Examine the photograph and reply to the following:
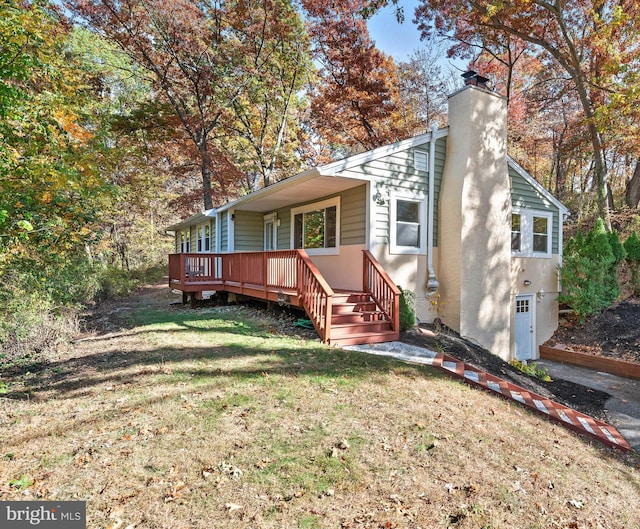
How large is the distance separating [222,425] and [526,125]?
20.4m

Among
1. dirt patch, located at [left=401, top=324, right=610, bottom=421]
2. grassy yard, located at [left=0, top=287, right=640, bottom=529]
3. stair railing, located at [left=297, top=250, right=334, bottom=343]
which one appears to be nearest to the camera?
grassy yard, located at [left=0, top=287, right=640, bottom=529]

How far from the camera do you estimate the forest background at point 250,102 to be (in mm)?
6363

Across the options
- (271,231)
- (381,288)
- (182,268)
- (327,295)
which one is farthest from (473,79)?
(182,268)

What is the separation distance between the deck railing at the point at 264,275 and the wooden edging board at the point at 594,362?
281 inches

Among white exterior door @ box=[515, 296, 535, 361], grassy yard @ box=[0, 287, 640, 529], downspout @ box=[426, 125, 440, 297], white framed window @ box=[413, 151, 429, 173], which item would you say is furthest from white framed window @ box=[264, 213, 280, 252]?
white exterior door @ box=[515, 296, 535, 361]

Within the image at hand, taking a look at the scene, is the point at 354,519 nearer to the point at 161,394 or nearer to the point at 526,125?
the point at 161,394

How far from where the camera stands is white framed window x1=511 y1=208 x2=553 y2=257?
398 inches

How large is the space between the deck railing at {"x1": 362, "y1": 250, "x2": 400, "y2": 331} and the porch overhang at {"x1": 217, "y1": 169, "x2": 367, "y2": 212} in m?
1.78

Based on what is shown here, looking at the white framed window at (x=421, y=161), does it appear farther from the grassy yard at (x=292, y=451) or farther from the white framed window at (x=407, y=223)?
the grassy yard at (x=292, y=451)

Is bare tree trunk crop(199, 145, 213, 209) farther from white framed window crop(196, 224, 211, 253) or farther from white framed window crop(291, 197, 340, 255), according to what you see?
white framed window crop(291, 197, 340, 255)

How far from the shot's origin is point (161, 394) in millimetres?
3914

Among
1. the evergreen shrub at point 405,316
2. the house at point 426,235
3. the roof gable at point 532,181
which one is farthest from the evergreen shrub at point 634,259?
the evergreen shrub at point 405,316

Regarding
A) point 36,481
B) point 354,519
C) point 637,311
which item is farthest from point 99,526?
point 637,311

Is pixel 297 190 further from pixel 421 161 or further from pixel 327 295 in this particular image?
pixel 327 295
